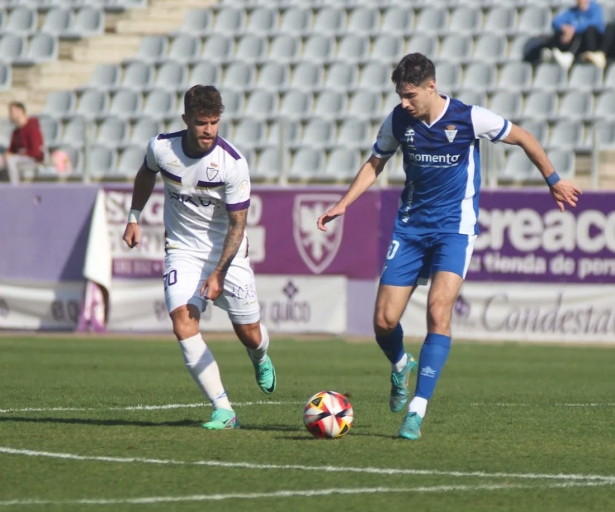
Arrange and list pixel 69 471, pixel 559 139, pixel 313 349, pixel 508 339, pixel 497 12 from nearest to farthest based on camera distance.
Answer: pixel 69 471
pixel 313 349
pixel 508 339
pixel 559 139
pixel 497 12

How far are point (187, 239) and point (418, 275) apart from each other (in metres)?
1.50

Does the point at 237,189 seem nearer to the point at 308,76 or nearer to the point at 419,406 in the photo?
the point at 419,406

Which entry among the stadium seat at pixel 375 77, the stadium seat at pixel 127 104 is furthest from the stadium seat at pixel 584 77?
the stadium seat at pixel 127 104

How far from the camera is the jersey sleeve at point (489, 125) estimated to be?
793 cm

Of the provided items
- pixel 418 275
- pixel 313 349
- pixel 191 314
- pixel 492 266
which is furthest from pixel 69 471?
pixel 492 266

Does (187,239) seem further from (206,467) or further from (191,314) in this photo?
(206,467)

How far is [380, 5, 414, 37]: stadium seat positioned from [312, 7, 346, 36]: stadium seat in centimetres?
78

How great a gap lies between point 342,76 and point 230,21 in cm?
316

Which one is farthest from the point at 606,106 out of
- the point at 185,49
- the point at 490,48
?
the point at 185,49

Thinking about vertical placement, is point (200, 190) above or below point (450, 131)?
→ below

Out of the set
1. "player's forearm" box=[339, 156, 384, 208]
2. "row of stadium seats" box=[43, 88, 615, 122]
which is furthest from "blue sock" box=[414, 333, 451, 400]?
"row of stadium seats" box=[43, 88, 615, 122]

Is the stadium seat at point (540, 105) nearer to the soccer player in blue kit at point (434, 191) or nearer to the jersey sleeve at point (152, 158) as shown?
the soccer player in blue kit at point (434, 191)

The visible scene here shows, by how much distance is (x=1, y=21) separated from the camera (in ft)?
87.1

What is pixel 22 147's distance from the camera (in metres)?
19.8
